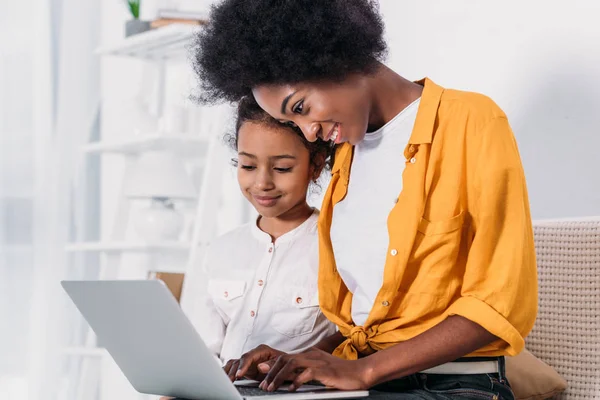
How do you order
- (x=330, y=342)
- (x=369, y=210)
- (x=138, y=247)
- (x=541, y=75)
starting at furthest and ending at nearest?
1. (x=138, y=247)
2. (x=541, y=75)
3. (x=330, y=342)
4. (x=369, y=210)

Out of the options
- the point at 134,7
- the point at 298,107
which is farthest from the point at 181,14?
the point at 298,107

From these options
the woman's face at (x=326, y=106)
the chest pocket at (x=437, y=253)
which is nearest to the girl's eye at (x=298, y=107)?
the woman's face at (x=326, y=106)

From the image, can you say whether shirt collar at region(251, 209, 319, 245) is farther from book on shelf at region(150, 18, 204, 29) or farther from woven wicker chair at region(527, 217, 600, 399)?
book on shelf at region(150, 18, 204, 29)

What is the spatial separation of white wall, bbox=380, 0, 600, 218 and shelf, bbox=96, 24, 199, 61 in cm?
82

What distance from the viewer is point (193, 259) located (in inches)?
91.7

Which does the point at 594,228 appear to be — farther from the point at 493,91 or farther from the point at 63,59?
the point at 63,59

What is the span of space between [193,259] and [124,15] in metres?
1.14

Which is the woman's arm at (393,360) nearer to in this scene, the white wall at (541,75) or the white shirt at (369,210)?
the white shirt at (369,210)

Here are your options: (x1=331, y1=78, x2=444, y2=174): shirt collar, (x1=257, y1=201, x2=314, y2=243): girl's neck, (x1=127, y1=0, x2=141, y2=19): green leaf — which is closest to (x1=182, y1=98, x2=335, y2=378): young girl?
(x1=257, y1=201, x2=314, y2=243): girl's neck

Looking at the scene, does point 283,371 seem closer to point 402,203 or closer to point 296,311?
point 402,203

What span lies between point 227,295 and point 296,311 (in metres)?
0.13

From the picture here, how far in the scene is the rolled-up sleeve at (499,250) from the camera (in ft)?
3.64

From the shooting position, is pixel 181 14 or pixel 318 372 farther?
pixel 181 14

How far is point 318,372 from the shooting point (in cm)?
108
